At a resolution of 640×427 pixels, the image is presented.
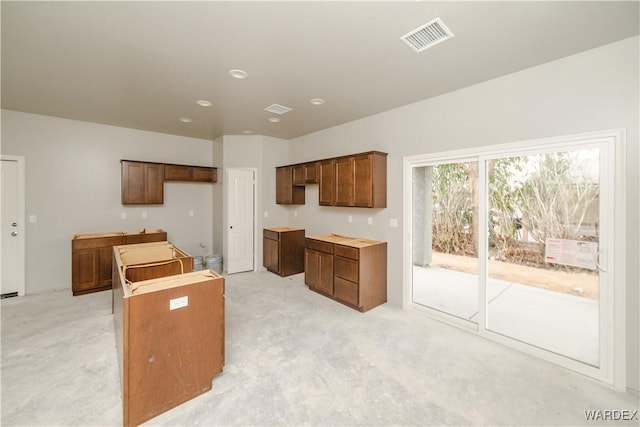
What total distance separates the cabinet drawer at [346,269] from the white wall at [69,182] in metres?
3.57

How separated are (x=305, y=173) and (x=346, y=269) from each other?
2036 mm

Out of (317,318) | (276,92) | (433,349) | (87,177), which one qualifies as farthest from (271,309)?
(87,177)

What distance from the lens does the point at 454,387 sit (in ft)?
7.09

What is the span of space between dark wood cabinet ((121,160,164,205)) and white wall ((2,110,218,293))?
0.28 m

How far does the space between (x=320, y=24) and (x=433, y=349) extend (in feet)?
10.2

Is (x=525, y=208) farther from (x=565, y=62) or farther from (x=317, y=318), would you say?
(x=317, y=318)

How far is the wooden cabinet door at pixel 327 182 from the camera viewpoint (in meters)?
4.26

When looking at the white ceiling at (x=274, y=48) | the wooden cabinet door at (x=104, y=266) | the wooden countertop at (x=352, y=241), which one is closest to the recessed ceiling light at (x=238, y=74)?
the white ceiling at (x=274, y=48)

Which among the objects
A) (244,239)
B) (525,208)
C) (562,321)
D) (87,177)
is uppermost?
(87,177)

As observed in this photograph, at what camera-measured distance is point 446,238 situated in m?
3.49

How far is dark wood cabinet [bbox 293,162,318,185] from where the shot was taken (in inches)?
183

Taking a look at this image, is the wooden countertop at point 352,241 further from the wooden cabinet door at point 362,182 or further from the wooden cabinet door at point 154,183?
the wooden cabinet door at point 154,183

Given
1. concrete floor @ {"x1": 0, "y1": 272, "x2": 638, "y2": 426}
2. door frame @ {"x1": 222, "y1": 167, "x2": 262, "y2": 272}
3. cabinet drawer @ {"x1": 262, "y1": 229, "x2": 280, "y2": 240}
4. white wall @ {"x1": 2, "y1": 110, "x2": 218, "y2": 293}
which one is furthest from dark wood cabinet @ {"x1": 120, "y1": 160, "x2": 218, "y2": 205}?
concrete floor @ {"x1": 0, "y1": 272, "x2": 638, "y2": 426}

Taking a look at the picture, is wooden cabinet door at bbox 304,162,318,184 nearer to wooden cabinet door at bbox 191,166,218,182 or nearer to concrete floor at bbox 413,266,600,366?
wooden cabinet door at bbox 191,166,218,182
